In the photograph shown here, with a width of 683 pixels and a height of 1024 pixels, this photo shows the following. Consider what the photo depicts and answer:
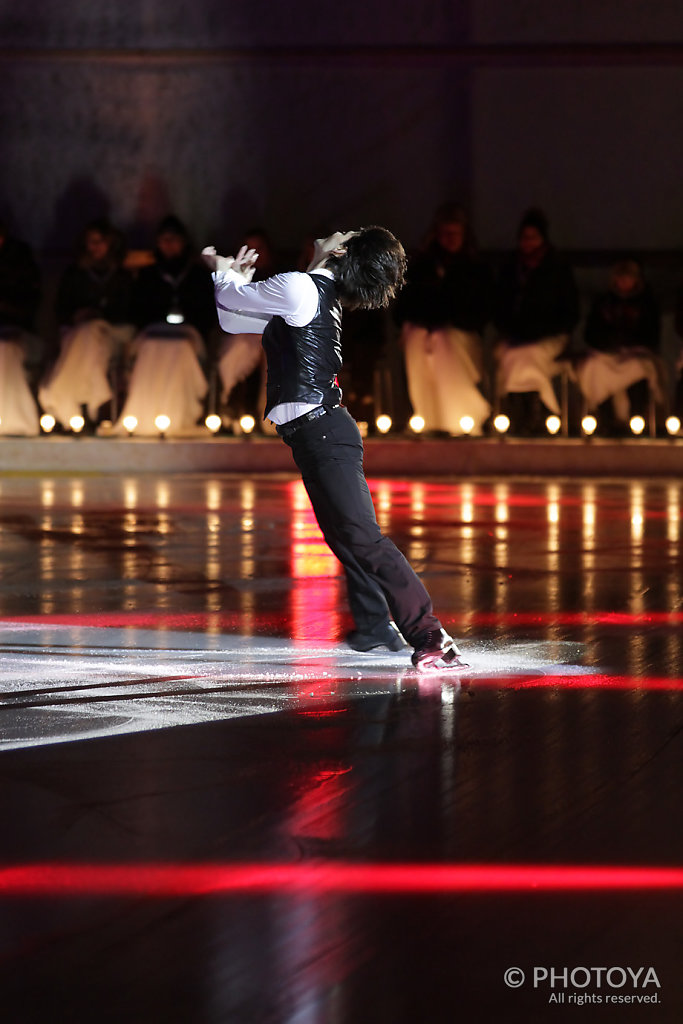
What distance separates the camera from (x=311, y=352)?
636cm

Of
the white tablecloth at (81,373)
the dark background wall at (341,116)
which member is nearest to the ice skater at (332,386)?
the white tablecloth at (81,373)

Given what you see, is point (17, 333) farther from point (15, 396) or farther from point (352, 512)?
point (352, 512)

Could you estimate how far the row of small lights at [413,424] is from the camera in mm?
15492

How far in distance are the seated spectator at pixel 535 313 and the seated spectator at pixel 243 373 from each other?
2172mm

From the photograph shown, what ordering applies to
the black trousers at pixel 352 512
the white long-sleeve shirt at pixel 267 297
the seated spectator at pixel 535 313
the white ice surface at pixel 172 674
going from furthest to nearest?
the seated spectator at pixel 535 313
the black trousers at pixel 352 512
the white long-sleeve shirt at pixel 267 297
the white ice surface at pixel 172 674

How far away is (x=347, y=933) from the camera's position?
3547 mm

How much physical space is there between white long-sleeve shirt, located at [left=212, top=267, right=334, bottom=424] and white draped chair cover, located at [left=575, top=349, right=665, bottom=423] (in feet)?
31.1

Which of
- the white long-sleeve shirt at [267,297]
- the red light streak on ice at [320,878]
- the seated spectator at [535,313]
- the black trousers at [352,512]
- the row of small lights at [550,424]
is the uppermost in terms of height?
the seated spectator at [535,313]

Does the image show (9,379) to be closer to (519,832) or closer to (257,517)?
(257,517)

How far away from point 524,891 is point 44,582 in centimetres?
525

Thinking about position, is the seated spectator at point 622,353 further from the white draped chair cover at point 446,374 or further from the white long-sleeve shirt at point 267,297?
the white long-sleeve shirt at point 267,297

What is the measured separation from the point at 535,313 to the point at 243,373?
8.91 feet

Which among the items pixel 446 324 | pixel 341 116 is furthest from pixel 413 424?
pixel 341 116

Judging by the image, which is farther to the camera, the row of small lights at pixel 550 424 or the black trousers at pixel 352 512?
the row of small lights at pixel 550 424
